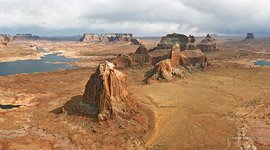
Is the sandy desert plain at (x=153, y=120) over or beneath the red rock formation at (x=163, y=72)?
beneath

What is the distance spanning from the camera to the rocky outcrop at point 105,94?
58438mm

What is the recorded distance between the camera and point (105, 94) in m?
59.0

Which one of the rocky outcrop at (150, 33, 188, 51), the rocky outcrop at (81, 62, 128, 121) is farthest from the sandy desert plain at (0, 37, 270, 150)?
the rocky outcrop at (150, 33, 188, 51)

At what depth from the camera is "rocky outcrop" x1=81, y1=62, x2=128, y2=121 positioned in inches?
2301

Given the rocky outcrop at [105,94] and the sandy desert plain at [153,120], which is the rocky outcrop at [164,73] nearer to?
the sandy desert plain at [153,120]

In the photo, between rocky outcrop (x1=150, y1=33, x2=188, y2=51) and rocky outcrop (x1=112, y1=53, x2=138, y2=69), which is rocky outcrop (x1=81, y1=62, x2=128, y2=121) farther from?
rocky outcrop (x1=150, y1=33, x2=188, y2=51)

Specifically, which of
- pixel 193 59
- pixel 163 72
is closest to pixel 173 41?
pixel 193 59

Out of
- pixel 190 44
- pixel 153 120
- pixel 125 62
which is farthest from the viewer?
pixel 190 44

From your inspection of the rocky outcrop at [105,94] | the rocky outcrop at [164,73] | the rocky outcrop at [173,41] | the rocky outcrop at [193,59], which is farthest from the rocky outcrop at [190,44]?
the rocky outcrop at [105,94]

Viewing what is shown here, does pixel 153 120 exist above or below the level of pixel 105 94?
below

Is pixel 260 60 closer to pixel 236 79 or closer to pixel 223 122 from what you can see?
pixel 236 79

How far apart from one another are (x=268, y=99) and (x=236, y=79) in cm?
3028

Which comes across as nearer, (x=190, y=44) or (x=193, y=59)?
(x=193, y=59)

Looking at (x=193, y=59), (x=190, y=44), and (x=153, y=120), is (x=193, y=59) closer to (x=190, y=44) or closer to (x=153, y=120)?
(x=190, y=44)
